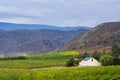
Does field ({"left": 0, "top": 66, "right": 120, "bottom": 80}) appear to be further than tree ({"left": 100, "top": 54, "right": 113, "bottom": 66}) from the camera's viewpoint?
No

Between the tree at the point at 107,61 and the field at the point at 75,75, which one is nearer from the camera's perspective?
the field at the point at 75,75

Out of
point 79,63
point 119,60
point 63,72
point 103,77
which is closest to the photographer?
point 103,77

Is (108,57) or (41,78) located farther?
(108,57)

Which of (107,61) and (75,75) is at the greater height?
(75,75)

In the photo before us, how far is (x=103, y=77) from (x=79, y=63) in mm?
43383

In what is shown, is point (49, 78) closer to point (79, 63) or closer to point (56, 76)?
point (56, 76)

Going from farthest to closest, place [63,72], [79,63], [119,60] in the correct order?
[79,63], [119,60], [63,72]

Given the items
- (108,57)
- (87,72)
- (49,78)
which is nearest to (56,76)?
(49,78)

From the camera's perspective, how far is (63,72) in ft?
226

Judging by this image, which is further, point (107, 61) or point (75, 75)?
point (107, 61)

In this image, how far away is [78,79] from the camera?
64.1 metres

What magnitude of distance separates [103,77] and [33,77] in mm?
13340

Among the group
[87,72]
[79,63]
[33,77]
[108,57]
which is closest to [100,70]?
[87,72]

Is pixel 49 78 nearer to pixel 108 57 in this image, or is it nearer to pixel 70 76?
pixel 70 76
